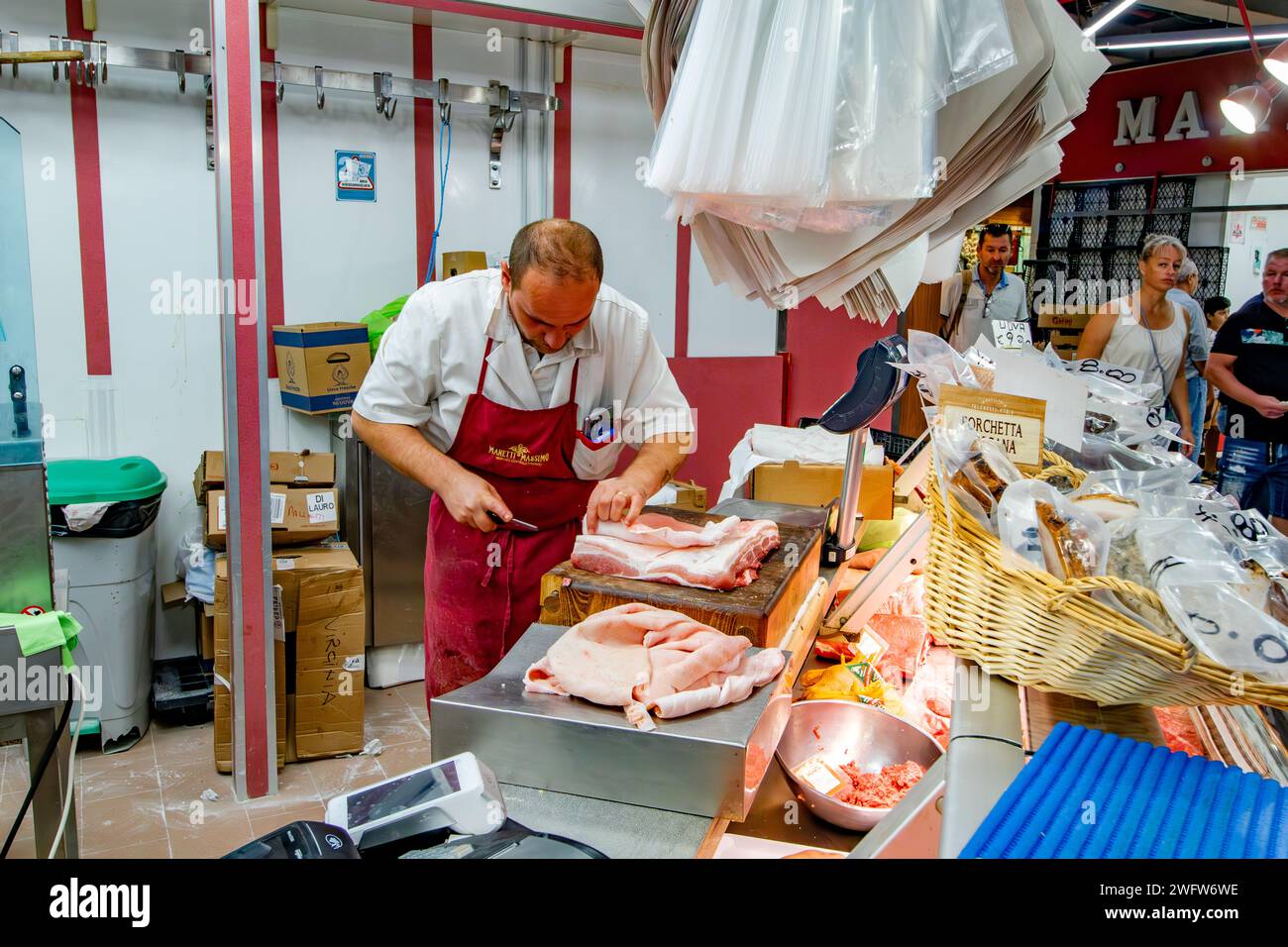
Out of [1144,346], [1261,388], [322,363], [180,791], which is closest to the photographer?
[180,791]

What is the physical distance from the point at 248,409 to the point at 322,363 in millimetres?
1128

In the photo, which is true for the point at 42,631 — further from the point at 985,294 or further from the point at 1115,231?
the point at 1115,231

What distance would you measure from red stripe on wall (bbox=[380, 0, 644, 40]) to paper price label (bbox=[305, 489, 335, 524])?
2.17m

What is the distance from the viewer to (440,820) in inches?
47.2

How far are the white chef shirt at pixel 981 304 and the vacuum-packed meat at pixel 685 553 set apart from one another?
4831 mm

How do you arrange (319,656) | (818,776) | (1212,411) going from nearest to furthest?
1. (818,776)
2. (319,656)
3. (1212,411)

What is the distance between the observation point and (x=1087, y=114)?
12008mm

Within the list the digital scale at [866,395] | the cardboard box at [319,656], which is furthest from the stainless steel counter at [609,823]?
the cardboard box at [319,656]

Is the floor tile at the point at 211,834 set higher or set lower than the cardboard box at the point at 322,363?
lower

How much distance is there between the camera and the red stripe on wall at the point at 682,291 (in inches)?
241

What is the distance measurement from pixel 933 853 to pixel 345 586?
12.4 ft

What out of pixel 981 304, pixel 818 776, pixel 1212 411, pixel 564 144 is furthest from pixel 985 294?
pixel 818 776

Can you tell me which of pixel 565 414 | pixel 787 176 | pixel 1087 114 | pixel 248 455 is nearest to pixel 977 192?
pixel 787 176

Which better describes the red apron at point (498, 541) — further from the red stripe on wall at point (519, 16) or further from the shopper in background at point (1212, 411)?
the shopper in background at point (1212, 411)
